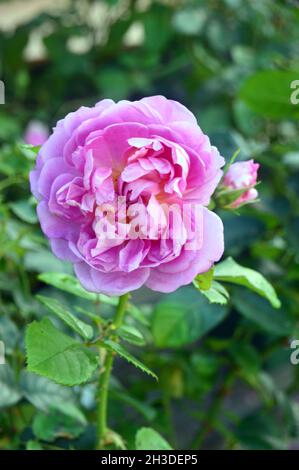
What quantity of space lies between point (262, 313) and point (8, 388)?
338 millimetres

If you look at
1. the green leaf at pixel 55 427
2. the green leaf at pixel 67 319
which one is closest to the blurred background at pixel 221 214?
the green leaf at pixel 55 427

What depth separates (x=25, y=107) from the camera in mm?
1646

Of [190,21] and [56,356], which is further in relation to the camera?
[190,21]

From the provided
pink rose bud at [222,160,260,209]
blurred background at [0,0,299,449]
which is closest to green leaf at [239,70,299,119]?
blurred background at [0,0,299,449]

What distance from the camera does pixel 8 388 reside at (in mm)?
730

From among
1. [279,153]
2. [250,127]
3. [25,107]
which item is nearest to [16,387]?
[279,153]

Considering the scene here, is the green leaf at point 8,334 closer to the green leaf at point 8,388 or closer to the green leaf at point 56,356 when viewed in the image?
the green leaf at point 8,388

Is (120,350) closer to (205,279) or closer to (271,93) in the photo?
(205,279)

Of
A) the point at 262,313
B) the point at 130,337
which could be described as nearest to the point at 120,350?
the point at 130,337

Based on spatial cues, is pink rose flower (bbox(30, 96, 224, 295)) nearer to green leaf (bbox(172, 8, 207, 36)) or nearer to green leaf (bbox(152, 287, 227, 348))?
green leaf (bbox(152, 287, 227, 348))

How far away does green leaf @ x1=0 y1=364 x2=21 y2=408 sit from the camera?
0.71 m

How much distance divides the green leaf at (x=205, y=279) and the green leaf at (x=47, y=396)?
0.25 meters

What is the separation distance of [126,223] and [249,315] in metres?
0.42
